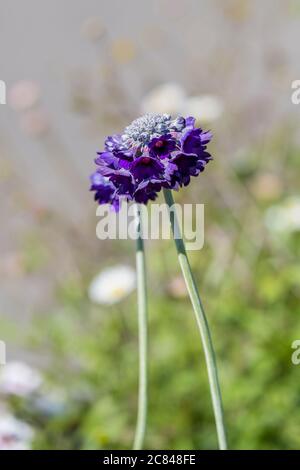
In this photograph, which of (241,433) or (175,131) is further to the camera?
(241,433)

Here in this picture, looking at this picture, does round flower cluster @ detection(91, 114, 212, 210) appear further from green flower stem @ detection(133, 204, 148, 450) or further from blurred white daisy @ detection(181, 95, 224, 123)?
blurred white daisy @ detection(181, 95, 224, 123)

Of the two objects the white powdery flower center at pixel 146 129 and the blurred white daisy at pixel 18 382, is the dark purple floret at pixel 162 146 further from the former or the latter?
the blurred white daisy at pixel 18 382

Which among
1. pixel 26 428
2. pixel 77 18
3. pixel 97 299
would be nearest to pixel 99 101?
pixel 97 299

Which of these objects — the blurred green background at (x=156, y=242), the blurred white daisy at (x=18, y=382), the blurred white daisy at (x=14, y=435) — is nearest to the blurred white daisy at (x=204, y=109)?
the blurred green background at (x=156, y=242)

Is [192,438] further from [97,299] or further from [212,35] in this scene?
[212,35]

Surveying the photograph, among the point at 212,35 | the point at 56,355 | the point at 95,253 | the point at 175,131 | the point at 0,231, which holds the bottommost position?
the point at 175,131

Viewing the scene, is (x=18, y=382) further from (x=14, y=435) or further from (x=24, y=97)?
(x=24, y=97)

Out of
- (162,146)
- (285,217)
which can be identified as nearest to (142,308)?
(162,146)
